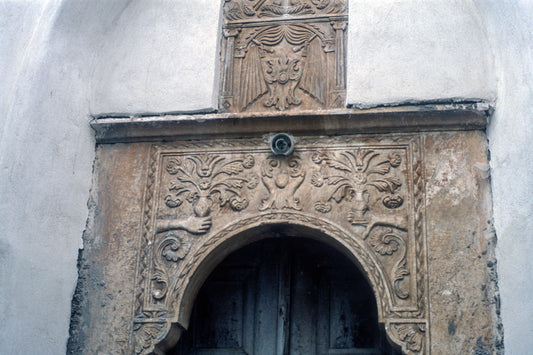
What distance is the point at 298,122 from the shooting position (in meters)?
4.63

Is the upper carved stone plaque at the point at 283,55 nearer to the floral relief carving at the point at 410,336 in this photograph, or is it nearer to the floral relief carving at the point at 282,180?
the floral relief carving at the point at 282,180

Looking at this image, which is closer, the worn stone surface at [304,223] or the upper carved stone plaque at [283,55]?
the worn stone surface at [304,223]

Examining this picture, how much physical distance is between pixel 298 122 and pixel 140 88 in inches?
40.0

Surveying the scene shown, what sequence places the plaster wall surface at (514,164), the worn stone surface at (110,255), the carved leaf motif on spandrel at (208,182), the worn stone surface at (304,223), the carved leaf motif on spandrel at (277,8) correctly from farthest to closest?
the carved leaf motif on spandrel at (277,8) → the carved leaf motif on spandrel at (208,182) → the worn stone surface at (110,255) → the worn stone surface at (304,223) → the plaster wall surface at (514,164)

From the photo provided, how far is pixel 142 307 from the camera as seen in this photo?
175 inches

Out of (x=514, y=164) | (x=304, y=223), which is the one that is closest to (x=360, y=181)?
(x=304, y=223)

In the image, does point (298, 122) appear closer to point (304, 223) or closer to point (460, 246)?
point (304, 223)

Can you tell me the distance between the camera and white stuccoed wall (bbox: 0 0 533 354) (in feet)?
13.5

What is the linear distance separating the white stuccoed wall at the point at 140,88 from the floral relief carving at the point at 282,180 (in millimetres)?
504

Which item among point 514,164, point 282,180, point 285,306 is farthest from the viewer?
point 285,306

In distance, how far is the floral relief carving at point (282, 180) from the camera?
14.9 feet

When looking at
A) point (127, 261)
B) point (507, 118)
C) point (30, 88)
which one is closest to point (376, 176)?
point (507, 118)

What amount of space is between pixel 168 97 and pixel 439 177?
5.49 feet

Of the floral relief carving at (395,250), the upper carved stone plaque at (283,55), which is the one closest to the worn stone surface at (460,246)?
the floral relief carving at (395,250)
